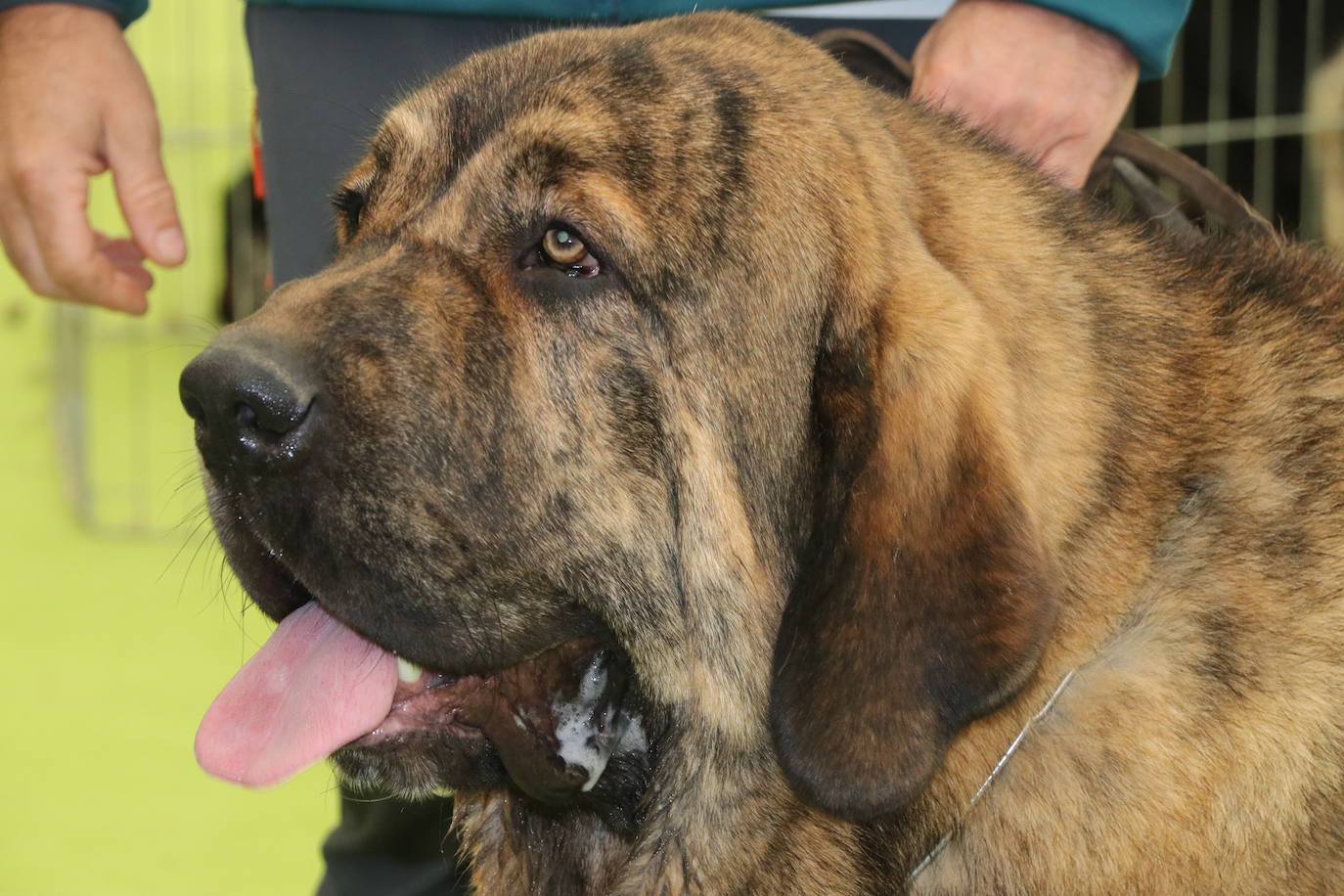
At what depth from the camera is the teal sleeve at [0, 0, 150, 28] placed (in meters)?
2.74

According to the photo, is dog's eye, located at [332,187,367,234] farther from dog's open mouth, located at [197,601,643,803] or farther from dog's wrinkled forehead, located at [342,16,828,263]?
dog's open mouth, located at [197,601,643,803]

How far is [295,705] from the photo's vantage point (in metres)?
1.95

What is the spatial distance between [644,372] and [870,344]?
29cm

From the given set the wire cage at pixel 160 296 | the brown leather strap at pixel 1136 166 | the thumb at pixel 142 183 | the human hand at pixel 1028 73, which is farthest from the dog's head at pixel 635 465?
the wire cage at pixel 160 296

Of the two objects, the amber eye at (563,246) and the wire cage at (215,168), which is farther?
the wire cage at (215,168)

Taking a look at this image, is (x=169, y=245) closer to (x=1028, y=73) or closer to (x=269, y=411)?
(x=269, y=411)

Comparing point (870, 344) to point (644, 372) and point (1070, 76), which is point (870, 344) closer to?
point (644, 372)

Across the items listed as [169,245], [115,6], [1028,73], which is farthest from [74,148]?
[1028,73]

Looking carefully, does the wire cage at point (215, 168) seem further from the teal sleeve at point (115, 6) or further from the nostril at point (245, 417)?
the nostril at point (245, 417)

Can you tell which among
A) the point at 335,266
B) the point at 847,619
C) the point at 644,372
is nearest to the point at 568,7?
the point at 335,266

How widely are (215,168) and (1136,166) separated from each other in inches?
184

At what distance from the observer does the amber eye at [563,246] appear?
1.93 m

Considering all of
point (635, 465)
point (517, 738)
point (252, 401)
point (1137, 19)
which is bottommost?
point (517, 738)

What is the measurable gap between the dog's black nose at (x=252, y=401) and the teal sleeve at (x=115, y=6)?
4.23 ft
